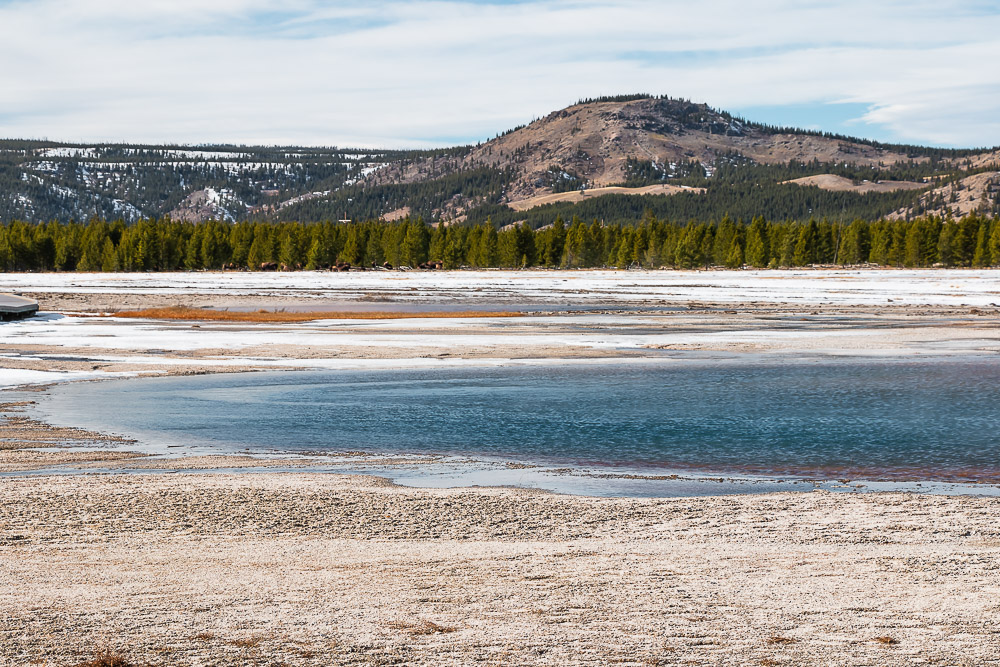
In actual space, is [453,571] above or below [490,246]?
below

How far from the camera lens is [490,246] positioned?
163m

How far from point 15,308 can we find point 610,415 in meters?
38.1

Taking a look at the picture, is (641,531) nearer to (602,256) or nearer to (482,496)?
(482,496)

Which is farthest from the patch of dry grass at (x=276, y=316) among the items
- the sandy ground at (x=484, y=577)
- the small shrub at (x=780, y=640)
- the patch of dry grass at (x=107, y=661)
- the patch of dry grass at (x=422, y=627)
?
the small shrub at (x=780, y=640)

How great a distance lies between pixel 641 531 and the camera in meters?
11.9

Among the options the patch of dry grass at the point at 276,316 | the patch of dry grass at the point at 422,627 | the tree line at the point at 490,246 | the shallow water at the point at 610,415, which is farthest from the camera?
the tree line at the point at 490,246

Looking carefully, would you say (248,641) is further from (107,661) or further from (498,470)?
(498,470)

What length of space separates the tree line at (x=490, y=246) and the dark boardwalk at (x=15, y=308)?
329 feet

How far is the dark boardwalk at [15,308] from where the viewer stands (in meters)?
49.0

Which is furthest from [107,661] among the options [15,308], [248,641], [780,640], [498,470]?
[15,308]

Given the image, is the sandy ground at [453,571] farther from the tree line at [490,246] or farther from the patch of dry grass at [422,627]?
the tree line at [490,246]

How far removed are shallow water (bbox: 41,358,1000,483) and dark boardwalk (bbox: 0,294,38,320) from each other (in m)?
26.0

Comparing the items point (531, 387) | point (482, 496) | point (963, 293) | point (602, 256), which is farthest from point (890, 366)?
point (602, 256)

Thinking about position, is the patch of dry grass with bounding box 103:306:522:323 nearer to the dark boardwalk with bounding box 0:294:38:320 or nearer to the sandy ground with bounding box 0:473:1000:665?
the dark boardwalk with bounding box 0:294:38:320
